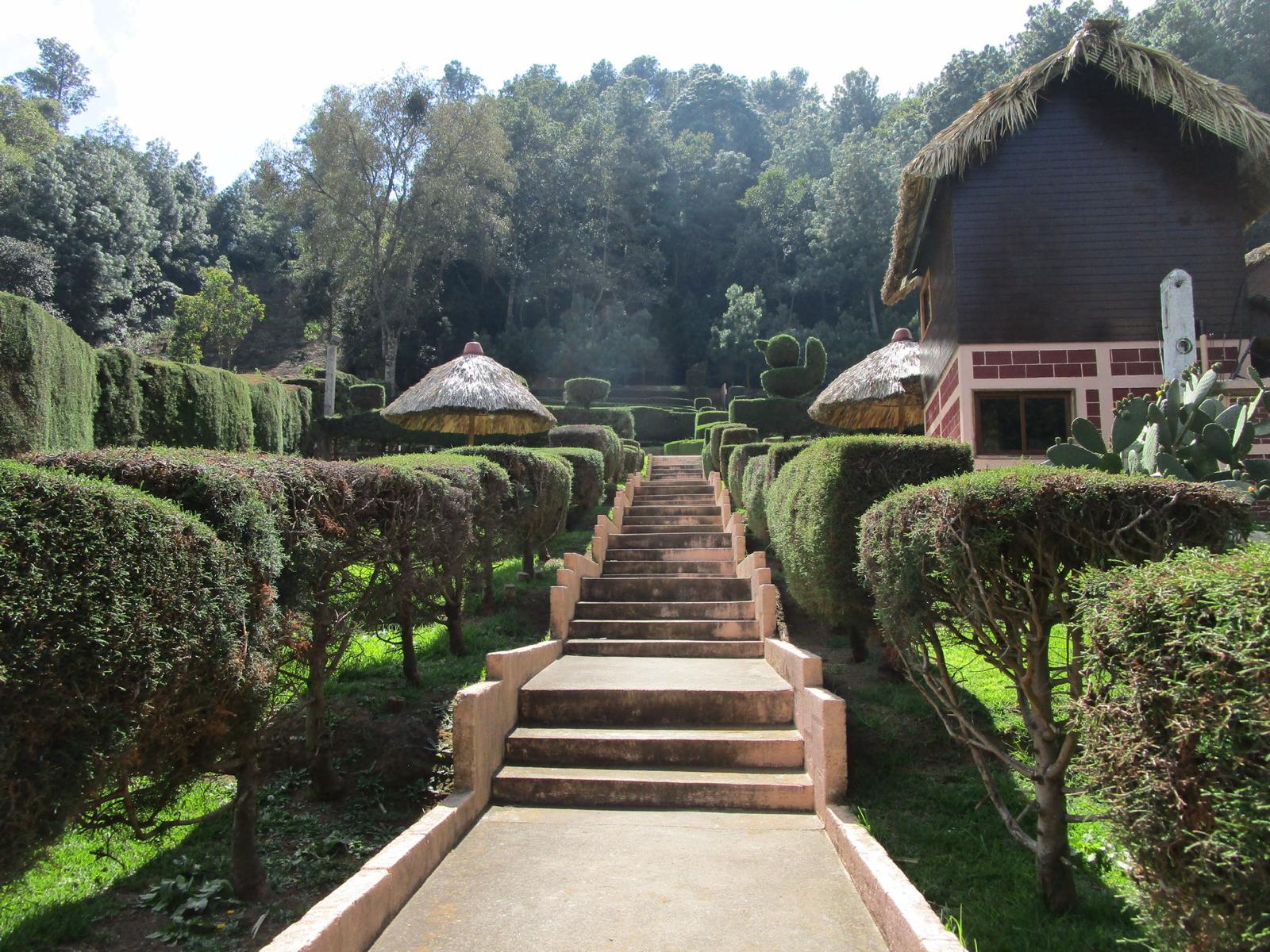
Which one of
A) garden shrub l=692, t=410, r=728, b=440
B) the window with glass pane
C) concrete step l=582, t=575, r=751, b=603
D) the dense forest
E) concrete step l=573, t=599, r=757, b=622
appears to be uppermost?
the dense forest

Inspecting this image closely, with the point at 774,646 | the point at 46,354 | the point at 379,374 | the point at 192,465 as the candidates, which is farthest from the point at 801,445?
the point at 379,374

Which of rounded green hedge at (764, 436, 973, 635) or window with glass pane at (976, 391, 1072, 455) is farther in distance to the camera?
window with glass pane at (976, 391, 1072, 455)

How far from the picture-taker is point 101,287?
38500 mm

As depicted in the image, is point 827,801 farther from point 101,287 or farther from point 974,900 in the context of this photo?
point 101,287

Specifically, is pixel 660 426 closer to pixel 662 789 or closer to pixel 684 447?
pixel 684 447

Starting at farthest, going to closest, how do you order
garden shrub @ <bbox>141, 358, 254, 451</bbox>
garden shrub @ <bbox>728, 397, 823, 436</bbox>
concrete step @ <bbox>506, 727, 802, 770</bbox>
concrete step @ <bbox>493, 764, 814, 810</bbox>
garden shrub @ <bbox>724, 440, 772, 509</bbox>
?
garden shrub @ <bbox>728, 397, 823, 436</bbox>, garden shrub @ <bbox>141, 358, 254, 451</bbox>, garden shrub @ <bbox>724, 440, 772, 509</bbox>, concrete step @ <bbox>506, 727, 802, 770</bbox>, concrete step @ <bbox>493, 764, 814, 810</bbox>

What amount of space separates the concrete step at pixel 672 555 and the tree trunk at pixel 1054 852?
23.5ft

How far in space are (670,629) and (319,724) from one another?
4.10m

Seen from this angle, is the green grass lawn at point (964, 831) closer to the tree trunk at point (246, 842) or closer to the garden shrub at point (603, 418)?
the tree trunk at point (246, 842)

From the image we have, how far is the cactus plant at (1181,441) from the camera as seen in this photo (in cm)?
551

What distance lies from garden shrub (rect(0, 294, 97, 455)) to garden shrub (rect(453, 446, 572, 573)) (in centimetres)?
738

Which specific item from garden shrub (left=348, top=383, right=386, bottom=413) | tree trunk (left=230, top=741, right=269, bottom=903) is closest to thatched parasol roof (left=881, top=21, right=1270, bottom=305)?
tree trunk (left=230, top=741, right=269, bottom=903)

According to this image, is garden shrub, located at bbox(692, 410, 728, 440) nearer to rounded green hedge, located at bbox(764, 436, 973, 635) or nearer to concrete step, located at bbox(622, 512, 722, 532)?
concrete step, located at bbox(622, 512, 722, 532)

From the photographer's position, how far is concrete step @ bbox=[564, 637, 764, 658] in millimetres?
8633
